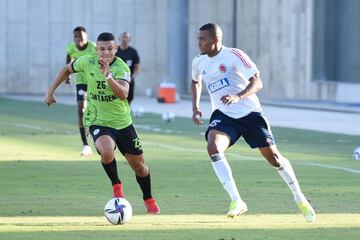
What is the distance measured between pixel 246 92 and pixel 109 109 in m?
1.47

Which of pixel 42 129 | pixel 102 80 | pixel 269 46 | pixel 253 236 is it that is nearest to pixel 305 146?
pixel 42 129

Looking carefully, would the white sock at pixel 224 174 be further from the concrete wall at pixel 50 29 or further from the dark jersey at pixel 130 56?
the concrete wall at pixel 50 29

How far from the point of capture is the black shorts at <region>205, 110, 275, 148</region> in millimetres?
13468

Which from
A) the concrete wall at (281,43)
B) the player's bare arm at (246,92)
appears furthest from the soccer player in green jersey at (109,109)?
the concrete wall at (281,43)

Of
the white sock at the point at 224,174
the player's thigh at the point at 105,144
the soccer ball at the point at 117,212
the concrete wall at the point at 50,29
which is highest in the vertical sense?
the player's thigh at the point at 105,144

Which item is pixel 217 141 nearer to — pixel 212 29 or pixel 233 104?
pixel 233 104

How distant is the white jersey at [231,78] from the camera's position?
44.4 feet

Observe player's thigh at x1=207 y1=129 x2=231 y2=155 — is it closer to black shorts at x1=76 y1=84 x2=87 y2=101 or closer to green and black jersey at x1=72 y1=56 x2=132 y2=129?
green and black jersey at x1=72 y1=56 x2=132 y2=129

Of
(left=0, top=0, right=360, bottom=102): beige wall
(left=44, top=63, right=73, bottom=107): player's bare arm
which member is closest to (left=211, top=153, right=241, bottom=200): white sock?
(left=44, top=63, right=73, bottom=107): player's bare arm

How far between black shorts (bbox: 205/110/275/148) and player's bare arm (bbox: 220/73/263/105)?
0.35 meters

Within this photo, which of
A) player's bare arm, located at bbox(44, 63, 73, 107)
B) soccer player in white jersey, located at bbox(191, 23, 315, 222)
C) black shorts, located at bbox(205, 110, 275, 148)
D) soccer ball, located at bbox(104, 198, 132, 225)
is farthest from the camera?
player's bare arm, located at bbox(44, 63, 73, 107)

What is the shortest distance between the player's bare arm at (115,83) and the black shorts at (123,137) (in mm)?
410

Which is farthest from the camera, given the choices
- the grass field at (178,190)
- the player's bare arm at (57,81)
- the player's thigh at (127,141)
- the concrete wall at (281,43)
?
the concrete wall at (281,43)

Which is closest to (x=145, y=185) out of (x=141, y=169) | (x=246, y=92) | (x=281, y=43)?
(x=141, y=169)
